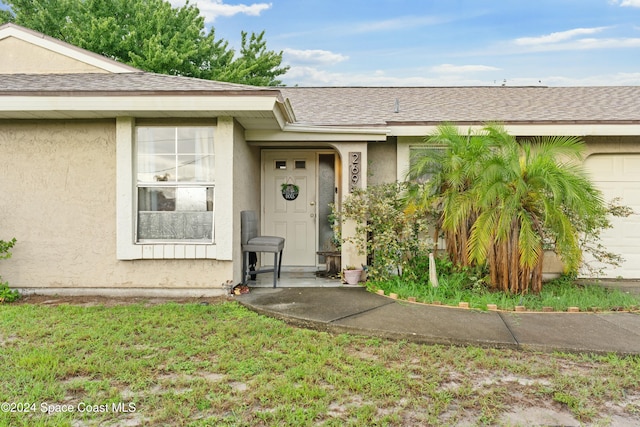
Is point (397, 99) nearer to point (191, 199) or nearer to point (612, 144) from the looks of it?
point (612, 144)

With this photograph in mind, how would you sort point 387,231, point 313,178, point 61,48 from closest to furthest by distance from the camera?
point 387,231, point 61,48, point 313,178

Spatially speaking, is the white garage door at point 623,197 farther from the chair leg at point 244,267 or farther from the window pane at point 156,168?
the window pane at point 156,168

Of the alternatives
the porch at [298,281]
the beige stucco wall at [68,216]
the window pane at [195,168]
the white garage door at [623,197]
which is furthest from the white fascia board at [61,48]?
the white garage door at [623,197]

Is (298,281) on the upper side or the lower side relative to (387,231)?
lower

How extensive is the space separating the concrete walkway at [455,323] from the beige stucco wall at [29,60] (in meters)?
4.97

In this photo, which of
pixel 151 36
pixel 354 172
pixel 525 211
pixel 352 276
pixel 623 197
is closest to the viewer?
pixel 525 211

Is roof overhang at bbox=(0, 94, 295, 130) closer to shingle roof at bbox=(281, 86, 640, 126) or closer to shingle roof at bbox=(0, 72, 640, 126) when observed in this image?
shingle roof at bbox=(0, 72, 640, 126)

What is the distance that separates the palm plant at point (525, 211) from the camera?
489cm

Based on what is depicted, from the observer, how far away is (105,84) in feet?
18.1

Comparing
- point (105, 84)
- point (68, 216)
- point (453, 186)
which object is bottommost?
point (68, 216)

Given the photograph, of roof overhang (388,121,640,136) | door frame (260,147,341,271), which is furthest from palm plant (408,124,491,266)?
door frame (260,147,341,271)

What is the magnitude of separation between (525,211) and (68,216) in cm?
637

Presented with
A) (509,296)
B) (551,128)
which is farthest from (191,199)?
(551,128)

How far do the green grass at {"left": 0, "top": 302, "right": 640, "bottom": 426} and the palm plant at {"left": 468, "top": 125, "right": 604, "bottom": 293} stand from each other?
1.85 m
